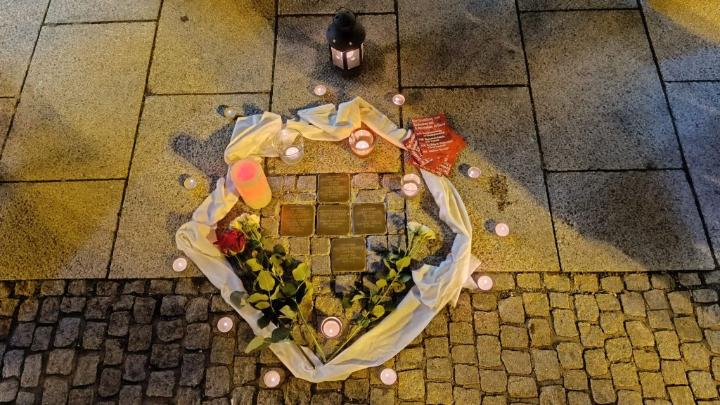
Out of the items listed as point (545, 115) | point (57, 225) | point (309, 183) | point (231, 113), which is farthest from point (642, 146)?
point (57, 225)

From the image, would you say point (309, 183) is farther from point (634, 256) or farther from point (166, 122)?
point (634, 256)

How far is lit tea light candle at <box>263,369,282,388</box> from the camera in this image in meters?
3.21

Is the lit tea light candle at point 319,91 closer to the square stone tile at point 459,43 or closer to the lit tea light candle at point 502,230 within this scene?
the square stone tile at point 459,43

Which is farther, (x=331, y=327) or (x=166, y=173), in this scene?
(x=166, y=173)

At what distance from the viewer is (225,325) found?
3.37m

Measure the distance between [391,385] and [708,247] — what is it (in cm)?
232

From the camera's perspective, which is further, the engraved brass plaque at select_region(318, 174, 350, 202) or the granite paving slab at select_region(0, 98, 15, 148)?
the granite paving slab at select_region(0, 98, 15, 148)

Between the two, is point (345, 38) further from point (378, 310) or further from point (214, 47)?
point (378, 310)

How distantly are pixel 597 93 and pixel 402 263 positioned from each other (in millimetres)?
2151

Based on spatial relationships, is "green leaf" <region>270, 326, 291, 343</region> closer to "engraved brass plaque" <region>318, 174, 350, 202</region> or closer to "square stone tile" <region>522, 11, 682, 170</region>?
"engraved brass plaque" <region>318, 174, 350, 202</region>

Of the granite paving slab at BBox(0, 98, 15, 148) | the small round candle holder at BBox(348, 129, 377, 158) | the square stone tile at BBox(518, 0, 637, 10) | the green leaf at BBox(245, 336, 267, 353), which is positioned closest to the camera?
the green leaf at BBox(245, 336, 267, 353)

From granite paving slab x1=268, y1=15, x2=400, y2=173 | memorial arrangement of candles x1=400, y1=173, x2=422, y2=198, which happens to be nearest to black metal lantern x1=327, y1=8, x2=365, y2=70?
granite paving slab x1=268, y1=15, x2=400, y2=173

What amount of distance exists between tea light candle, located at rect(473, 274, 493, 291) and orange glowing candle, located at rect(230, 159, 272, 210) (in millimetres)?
1538

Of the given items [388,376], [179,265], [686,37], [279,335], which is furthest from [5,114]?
[686,37]
